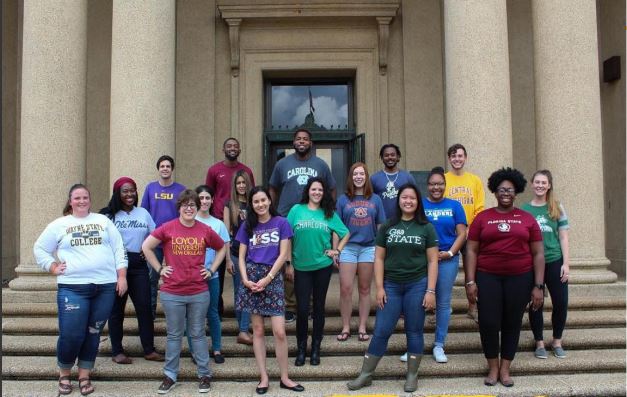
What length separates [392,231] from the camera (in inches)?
201

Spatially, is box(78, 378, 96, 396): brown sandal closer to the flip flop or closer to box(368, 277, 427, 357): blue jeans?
box(368, 277, 427, 357): blue jeans

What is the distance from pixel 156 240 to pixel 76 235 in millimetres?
729

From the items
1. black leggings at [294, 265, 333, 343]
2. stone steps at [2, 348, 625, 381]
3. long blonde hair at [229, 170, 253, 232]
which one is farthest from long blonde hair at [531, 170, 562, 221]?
long blonde hair at [229, 170, 253, 232]

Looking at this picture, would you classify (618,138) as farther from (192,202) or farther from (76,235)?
(76,235)

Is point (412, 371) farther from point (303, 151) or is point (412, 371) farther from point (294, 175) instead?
point (303, 151)

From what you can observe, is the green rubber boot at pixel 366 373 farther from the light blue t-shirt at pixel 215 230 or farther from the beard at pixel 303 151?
the beard at pixel 303 151

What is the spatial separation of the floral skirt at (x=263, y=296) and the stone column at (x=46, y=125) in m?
3.77

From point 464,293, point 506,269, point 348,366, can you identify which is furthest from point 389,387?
point 464,293

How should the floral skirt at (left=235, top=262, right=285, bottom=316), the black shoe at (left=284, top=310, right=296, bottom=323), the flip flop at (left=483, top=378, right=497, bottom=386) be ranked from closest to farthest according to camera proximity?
the floral skirt at (left=235, top=262, right=285, bottom=316) < the flip flop at (left=483, top=378, right=497, bottom=386) < the black shoe at (left=284, top=310, right=296, bottom=323)

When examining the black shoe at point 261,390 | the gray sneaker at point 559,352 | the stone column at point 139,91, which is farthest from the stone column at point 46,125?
the gray sneaker at point 559,352

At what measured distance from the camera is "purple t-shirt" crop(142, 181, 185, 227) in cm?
627

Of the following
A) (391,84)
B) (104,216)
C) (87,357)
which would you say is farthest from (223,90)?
(87,357)

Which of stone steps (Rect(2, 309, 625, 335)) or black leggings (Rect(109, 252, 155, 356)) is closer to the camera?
black leggings (Rect(109, 252, 155, 356))

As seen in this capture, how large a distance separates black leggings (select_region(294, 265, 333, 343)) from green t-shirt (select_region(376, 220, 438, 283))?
720mm
